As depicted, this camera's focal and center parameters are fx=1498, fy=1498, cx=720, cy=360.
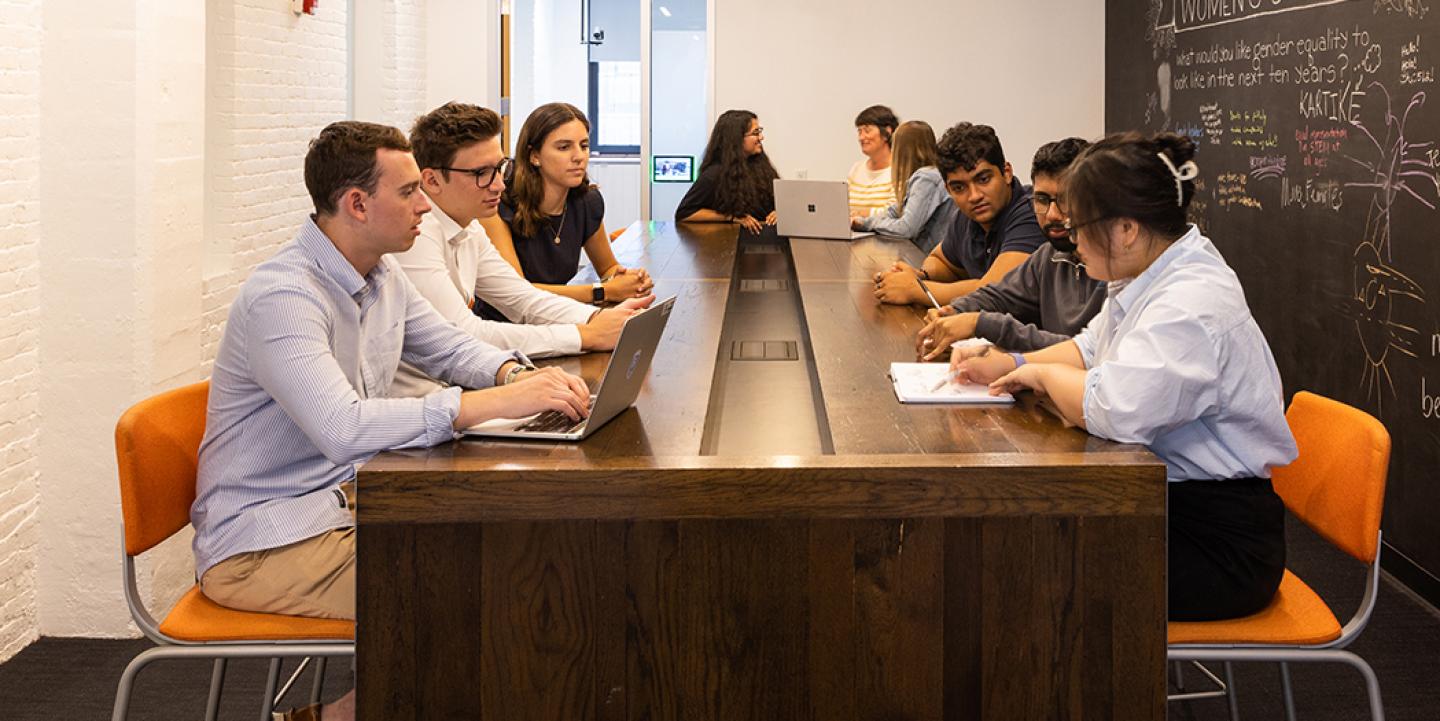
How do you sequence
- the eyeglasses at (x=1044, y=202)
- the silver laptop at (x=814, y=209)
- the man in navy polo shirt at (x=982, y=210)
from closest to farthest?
the eyeglasses at (x=1044, y=202) < the man in navy polo shirt at (x=982, y=210) < the silver laptop at (x=814, y=209)

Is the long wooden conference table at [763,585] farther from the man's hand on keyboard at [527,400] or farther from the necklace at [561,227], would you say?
the necklace at [561,227]

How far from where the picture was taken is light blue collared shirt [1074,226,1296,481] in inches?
84.4

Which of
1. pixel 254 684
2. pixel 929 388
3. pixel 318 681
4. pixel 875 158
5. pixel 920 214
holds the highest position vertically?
pixel 875 158

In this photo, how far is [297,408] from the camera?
2.20 meters

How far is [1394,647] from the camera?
12.2 feet

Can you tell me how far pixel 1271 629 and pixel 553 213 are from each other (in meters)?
2.66

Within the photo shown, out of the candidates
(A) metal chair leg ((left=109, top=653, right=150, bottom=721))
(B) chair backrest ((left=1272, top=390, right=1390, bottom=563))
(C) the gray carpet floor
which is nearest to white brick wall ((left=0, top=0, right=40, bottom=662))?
(C) the gray carpet floor

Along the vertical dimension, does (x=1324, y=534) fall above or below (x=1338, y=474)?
below

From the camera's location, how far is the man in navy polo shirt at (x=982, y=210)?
3861mm

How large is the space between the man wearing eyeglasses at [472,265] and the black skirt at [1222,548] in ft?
4.06

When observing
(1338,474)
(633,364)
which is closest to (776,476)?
(633,364)

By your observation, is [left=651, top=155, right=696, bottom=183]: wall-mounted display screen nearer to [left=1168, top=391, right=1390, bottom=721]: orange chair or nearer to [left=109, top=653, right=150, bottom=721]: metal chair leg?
[left=1168, top=391, right=1390, bottom=721]: orange chair

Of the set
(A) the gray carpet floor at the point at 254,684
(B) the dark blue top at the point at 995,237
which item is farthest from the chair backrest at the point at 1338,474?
(B) the dark blue top at the point at 995,237

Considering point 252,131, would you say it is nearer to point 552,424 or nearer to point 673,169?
point 552,424
